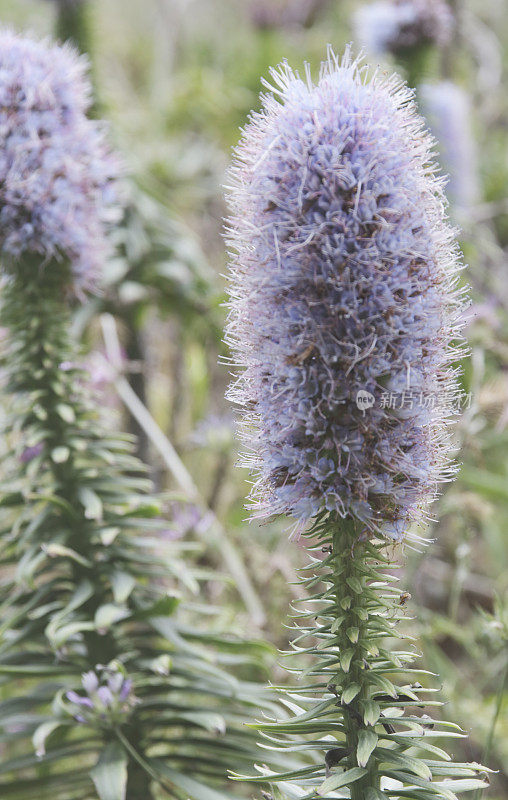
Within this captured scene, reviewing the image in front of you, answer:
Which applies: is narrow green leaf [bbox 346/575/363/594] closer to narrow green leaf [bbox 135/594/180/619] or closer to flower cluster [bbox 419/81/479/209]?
narrow green leaf [bbox 135/594/180/619]

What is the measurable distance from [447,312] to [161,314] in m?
2.20

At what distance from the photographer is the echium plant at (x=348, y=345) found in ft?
3.92

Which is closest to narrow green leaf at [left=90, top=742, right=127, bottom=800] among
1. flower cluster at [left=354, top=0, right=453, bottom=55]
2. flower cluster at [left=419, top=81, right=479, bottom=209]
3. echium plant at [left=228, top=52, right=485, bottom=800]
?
echium plant at [left=228, top=52, right=485, bottom=800]

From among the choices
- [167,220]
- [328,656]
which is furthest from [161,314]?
[328,656]

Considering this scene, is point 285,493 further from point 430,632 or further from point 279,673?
point 279,673

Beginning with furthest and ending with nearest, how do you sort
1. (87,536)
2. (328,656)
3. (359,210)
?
(87,536) → (328,656) → (359,210)

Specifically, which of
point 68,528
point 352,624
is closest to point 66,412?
point 68,528

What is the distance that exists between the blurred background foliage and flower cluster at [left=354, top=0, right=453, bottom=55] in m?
0.05

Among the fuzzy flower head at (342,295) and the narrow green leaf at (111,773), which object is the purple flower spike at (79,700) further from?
the fuzzy flower head at (342,295)

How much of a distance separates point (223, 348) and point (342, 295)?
225cm

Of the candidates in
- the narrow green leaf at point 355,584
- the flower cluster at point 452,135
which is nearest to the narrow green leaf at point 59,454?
the narrow green leaf at point 355,584

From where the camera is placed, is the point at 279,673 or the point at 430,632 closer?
the point at 430,632

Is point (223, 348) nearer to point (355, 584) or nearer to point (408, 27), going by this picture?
point (408, 27)

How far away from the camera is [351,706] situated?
1.32 m
